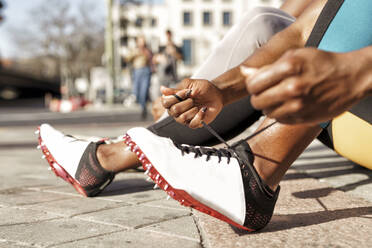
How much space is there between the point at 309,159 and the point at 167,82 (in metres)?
5.95

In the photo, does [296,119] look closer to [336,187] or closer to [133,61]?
[336,187]

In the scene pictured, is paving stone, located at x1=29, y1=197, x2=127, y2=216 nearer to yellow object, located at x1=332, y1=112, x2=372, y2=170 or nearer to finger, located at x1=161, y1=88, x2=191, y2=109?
finger, located at x1=161, y1=88, x2=191, y2=109

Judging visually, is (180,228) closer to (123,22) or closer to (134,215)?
(134,215)

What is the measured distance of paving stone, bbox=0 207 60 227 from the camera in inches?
58.7

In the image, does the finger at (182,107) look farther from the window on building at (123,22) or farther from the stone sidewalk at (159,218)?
the window on building at (123,22)

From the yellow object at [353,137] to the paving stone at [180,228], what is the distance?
613 millimetres

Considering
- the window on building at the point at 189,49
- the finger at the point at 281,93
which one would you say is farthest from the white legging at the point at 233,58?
the window on building at the point at 189,49

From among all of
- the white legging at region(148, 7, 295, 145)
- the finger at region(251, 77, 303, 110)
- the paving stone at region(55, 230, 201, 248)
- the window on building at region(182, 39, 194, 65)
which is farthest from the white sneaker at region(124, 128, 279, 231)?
the window on building at region(182, 39, 194, 65)

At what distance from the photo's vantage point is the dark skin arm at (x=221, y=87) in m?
1.27

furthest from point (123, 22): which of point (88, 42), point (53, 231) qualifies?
point (53, 231)

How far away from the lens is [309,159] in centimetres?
326

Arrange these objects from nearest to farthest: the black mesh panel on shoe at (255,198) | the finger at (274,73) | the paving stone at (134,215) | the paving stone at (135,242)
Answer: the finger at (274,73) < the paving stone at (135,242) < the black mesh panel on shoe at (255,198) < the paving stone at (134,215)

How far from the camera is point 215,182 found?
135 cm

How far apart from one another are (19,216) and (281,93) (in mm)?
1173
